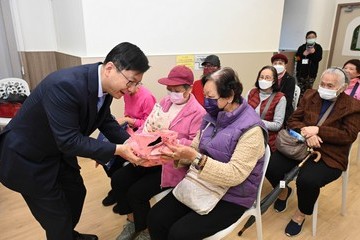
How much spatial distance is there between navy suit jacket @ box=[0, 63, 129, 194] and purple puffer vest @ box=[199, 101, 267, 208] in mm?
531

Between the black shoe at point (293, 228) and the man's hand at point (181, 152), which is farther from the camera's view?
the black shoe at point (293, 228)

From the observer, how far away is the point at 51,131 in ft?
4.00

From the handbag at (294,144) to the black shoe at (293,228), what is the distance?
1.58 feet

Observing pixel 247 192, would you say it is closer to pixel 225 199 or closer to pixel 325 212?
pixel 225 199

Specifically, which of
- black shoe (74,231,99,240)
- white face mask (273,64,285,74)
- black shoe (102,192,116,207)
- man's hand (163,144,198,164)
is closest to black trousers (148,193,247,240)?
man's hand (163,144,198,164)

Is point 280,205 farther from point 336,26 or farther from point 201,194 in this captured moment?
point 336,26

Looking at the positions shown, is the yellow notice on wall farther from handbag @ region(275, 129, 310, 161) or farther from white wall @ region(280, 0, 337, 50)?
white wall @ region(280, 0, 337, 50)

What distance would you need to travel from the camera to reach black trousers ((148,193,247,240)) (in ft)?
4.15

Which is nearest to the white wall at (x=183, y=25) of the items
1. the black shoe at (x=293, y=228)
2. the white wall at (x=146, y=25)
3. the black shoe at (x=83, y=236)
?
the white wall at (x=146, y=25)

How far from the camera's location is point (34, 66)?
3.40 meters

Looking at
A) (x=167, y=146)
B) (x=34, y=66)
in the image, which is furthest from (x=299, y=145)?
(x=34, y=66)

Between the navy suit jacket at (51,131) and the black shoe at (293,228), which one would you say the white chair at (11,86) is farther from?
the black shoe at (293,228)

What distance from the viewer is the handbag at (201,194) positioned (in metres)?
1.31

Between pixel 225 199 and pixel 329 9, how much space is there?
5.78 meters
